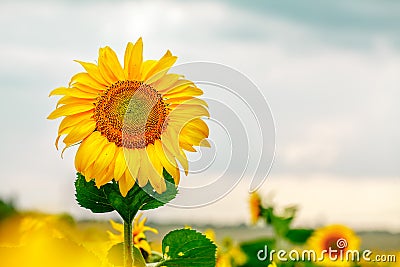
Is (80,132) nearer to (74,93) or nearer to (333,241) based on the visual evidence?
(74,93)

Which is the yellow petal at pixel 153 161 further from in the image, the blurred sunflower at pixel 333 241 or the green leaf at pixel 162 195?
the blurred sunflower at pixel 333 241

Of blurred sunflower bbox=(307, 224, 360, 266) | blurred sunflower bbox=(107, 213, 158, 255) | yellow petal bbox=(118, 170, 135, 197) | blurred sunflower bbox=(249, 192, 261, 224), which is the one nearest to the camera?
yellow petal bbox=(118, 170, 135, 197)

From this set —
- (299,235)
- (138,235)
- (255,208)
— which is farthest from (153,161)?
(255,208)

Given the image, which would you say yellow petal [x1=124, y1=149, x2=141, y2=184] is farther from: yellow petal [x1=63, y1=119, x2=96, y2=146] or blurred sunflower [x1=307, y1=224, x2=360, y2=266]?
blurred sunflower [x1=307, y1=224, x2=360, y2=266]

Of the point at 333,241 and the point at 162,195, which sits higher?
the point at 333,241

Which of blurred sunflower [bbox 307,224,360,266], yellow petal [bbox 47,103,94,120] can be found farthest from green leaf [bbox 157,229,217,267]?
blurred sunflower [bbox 307,224,360,266]

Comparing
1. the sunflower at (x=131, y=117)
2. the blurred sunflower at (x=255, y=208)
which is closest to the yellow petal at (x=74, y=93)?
the sunflower at (x=131, y=117)

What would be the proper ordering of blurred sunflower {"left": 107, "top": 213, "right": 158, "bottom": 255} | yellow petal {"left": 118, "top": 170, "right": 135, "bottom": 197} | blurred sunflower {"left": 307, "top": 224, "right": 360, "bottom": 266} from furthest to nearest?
blurred sunflower {"left": 307, "top": 224, "right": 360, "bottom": 266}
blurred sunflower {"left": 107, "top": 213, "right": 158, "bottom": 255}
yellow petal {"left": 118, "top": 170, "right": 135, "bottom": 197}
